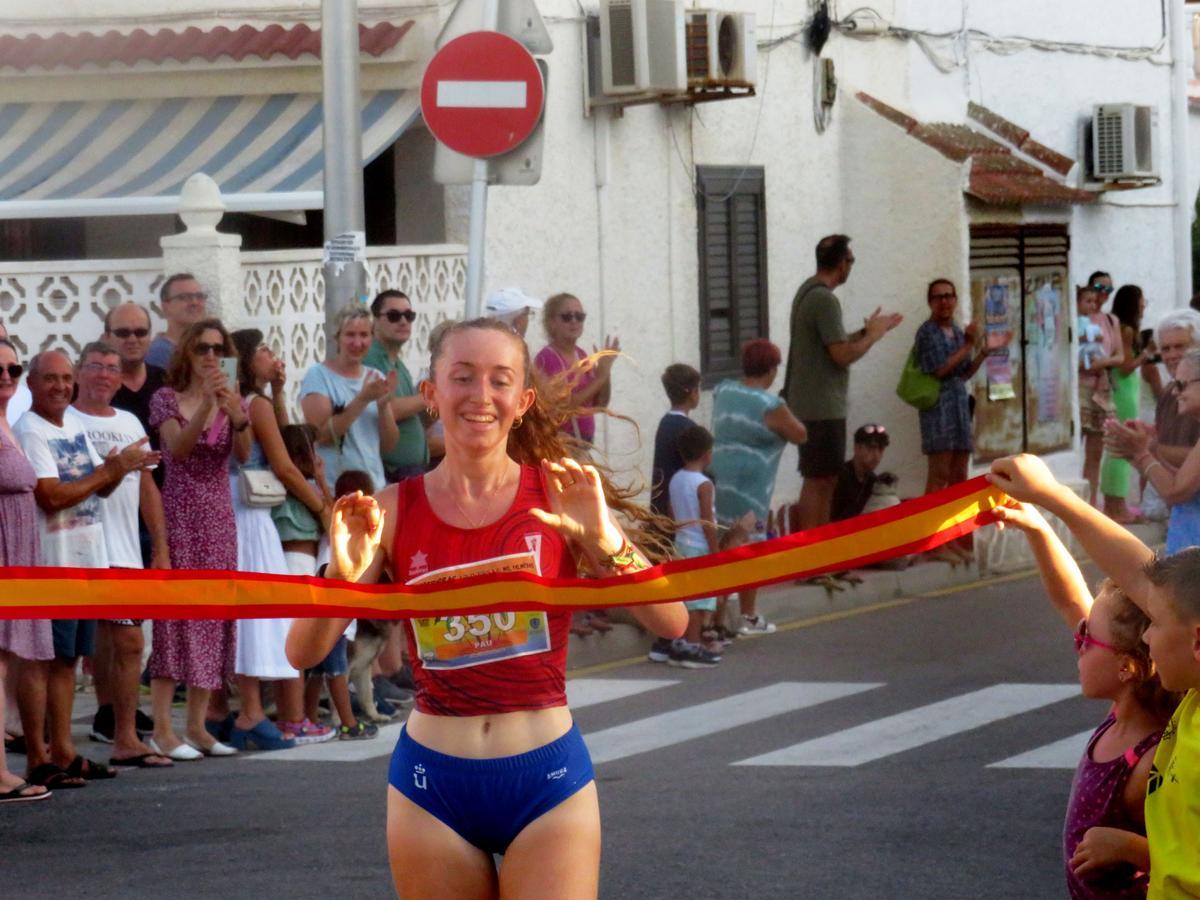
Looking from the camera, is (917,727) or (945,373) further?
(945,373)

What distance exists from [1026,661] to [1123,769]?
7.52 m

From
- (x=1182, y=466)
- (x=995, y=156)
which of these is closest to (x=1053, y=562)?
(x=1182, y=466)

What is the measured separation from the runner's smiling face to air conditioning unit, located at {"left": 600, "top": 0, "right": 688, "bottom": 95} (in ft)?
35.1

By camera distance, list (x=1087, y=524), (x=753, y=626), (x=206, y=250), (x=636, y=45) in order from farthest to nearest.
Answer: (x=636, y=45), (x=753, y=626), (x=206, y=250), (x=1087, y=524)

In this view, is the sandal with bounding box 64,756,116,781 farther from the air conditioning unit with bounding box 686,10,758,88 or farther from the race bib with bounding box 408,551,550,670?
the air conditioning unit with bounding box 686,10,758,88

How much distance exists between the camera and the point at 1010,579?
1567 centimetres

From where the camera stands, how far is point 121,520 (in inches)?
376

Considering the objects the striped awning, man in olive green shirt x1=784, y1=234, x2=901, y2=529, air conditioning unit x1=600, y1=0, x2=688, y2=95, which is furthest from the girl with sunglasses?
air conditioning unit x1=600, y1=0, x2=688, y2=95

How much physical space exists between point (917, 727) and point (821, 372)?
5.01 m

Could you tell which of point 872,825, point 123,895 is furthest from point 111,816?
point 872,825

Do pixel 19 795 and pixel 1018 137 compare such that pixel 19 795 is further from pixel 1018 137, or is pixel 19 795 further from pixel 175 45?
pixel 1018 137

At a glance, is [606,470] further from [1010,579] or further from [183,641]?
[1010,579]

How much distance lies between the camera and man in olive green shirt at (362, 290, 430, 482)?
1107cm

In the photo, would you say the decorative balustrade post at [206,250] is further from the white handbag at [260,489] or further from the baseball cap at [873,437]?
the baseball cap at [873,437]
